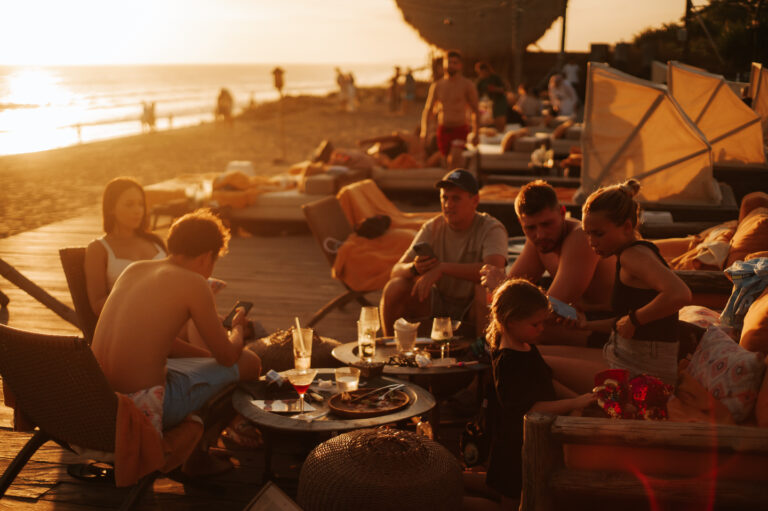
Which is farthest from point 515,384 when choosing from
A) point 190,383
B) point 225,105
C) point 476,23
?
point 476,23

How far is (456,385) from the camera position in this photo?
4.57 meters

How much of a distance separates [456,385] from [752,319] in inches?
68.2

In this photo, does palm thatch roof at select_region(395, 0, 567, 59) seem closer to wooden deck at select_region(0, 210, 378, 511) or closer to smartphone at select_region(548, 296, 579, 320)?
wooden deck at select_region(0, 210, 378, 511)

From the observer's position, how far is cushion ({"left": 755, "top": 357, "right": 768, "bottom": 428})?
285cm

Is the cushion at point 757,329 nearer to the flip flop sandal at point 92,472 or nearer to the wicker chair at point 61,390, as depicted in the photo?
the wicker chair at point 61,390

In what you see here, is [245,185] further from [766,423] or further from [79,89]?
[79,89]

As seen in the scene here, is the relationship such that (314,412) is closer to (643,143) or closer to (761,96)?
(643,143)

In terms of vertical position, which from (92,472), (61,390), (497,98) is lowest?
(92,472)

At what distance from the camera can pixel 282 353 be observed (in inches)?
169

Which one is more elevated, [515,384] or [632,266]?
[632,266]

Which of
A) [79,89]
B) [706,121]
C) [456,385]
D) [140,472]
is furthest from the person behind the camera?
[79,89]

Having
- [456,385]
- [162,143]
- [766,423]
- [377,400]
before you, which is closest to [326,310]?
[456,385]

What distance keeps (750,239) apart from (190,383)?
11.8ft

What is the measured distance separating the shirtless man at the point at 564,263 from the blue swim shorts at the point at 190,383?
4.77 ft
